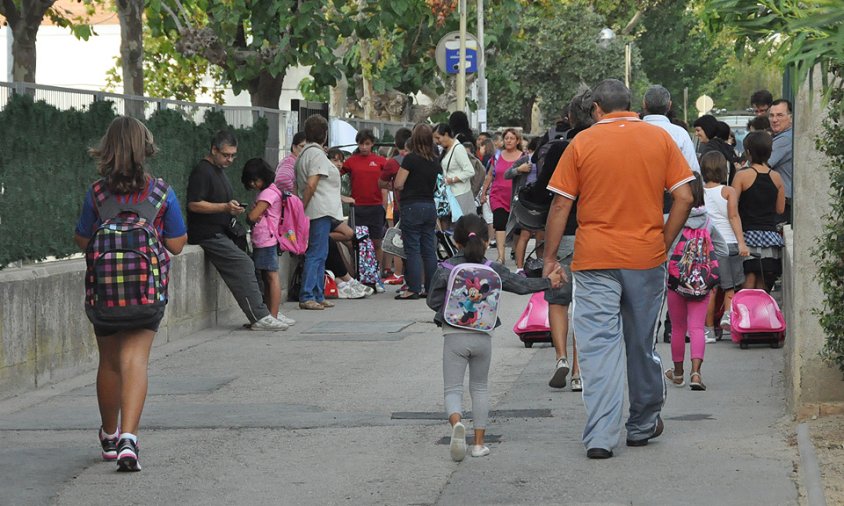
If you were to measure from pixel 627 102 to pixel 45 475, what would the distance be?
11.1 feet

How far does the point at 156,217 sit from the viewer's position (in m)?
7.77

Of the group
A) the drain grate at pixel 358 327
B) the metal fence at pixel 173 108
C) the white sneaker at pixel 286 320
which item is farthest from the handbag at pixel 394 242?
the white sneaker at pixel 286 320

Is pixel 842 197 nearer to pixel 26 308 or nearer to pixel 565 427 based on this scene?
pixel 565 427

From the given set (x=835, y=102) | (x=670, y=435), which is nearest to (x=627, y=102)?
(x=835, y=102)

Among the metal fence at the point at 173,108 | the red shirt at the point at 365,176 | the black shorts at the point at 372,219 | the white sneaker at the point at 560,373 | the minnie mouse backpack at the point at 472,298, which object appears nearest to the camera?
the minnie mouse backpack at the point at 472,298

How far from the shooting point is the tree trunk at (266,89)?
2366cm

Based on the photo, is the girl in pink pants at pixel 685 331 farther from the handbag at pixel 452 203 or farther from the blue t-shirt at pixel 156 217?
the handbag at pixel 452 203

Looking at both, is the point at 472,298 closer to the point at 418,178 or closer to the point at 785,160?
the point at 785,160

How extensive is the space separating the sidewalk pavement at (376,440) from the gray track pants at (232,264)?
169 centimetres

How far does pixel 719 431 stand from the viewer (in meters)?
8.28

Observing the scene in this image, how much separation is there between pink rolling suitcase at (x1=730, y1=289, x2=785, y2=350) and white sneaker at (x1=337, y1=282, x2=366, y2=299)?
5996 millimetres

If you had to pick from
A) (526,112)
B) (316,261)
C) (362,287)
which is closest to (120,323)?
(316,261)

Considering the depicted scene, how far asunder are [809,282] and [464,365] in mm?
1931

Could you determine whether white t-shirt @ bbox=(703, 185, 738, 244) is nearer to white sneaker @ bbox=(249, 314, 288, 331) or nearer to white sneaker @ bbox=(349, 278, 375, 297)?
white sneaker @ bbox=(249, 314, 288, 331)
